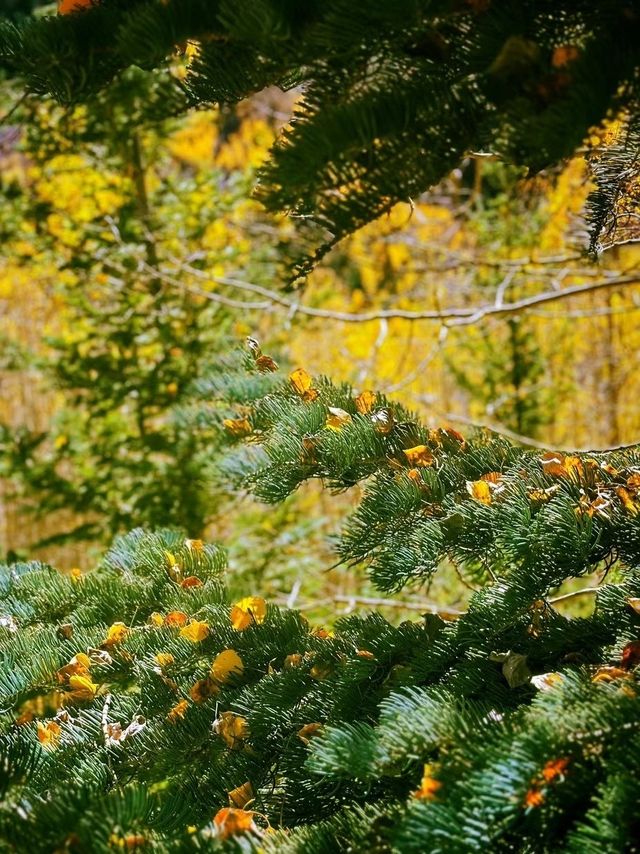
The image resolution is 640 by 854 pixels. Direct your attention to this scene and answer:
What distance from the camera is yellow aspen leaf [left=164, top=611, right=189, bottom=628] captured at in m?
0.92

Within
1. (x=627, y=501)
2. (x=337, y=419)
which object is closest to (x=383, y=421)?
(x=337, y=419)

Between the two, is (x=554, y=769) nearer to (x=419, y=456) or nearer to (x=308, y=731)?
(x=308, y=731)

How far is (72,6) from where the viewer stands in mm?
625

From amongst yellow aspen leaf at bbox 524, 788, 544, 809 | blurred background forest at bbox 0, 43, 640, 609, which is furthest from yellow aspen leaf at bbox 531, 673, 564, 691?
blurred background forest at bbox 0, 43, 640, 609

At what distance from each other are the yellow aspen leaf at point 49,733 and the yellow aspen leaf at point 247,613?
0.20 metres

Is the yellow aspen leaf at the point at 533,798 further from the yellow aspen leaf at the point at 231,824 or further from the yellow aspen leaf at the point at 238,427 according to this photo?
the yellow aspen leaf at the point at 238,427

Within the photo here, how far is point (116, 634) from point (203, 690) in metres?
0.15

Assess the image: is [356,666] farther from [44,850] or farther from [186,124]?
[186,124]

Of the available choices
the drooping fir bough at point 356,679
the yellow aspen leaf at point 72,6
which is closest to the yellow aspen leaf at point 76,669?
the drooping fir bough at point 356,679

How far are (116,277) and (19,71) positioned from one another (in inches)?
97.4

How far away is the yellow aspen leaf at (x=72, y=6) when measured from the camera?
0.62 metres

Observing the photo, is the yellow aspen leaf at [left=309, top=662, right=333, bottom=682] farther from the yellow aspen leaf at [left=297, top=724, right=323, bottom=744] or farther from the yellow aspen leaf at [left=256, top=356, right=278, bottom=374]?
the yellow aspen leaf at [left=256, top=356, right=278, bottom=374]

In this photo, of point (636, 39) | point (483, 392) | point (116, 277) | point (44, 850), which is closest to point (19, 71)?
point (636, 39)

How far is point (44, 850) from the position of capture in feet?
1.70
